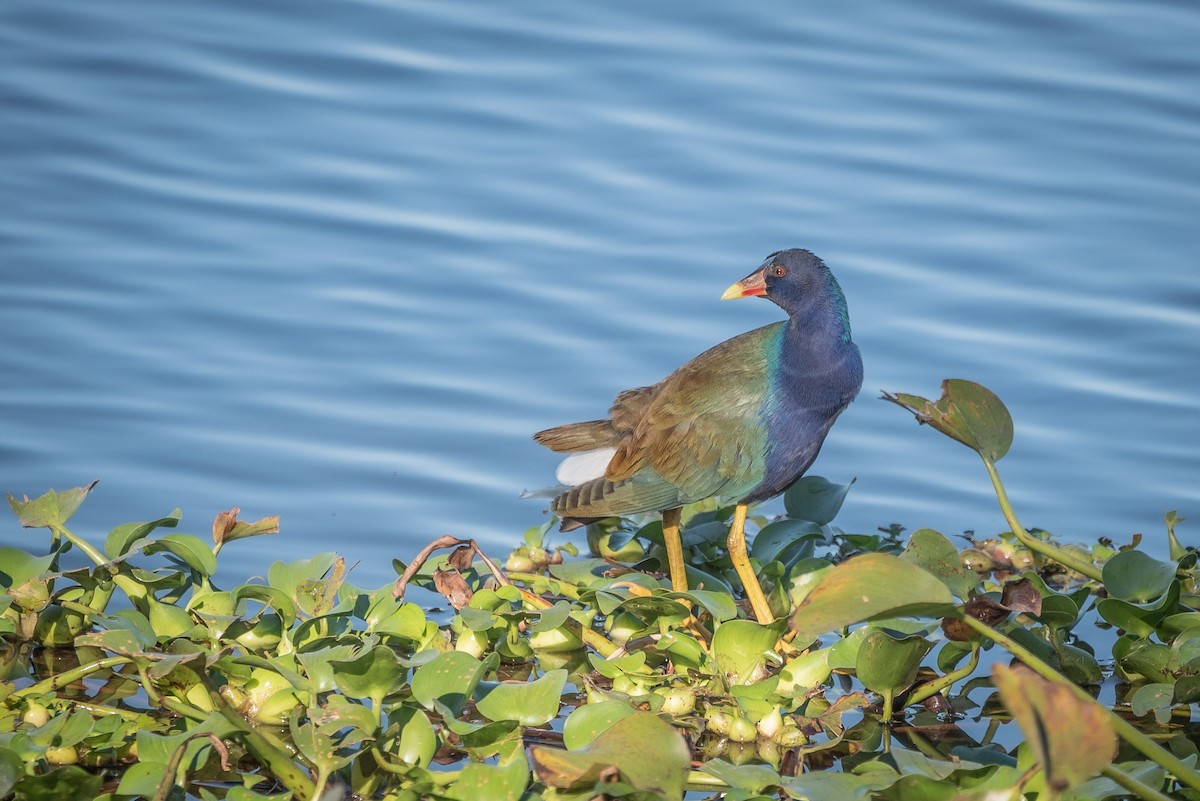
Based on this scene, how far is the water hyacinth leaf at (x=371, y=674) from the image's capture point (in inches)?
106

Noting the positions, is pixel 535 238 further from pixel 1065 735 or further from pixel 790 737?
pixel 1065 735

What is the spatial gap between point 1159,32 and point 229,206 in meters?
4.65

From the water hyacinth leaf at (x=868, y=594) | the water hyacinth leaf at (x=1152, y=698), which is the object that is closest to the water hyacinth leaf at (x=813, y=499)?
the water hyacinth leaf at (x=1152, y=698)

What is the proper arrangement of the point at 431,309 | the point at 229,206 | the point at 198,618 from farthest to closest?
the point at 229,206
the point at 431,309
the point at 198,618

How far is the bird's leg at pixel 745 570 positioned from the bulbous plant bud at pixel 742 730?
489 mm

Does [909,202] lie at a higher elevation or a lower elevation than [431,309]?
higher

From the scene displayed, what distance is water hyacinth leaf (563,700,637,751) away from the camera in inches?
106

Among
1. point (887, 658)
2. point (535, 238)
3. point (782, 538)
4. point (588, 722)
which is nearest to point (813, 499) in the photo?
point (782, 538)

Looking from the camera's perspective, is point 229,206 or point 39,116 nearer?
point 229,206

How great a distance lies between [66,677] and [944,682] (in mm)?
1773

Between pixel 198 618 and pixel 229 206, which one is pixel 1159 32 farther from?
pixel 198 618

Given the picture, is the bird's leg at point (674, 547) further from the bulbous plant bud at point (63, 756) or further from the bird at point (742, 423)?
the bulbous plant bud at point (63, 756)

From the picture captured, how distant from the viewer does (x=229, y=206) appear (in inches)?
239

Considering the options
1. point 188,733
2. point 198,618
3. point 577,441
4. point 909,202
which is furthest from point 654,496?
point 909,202
